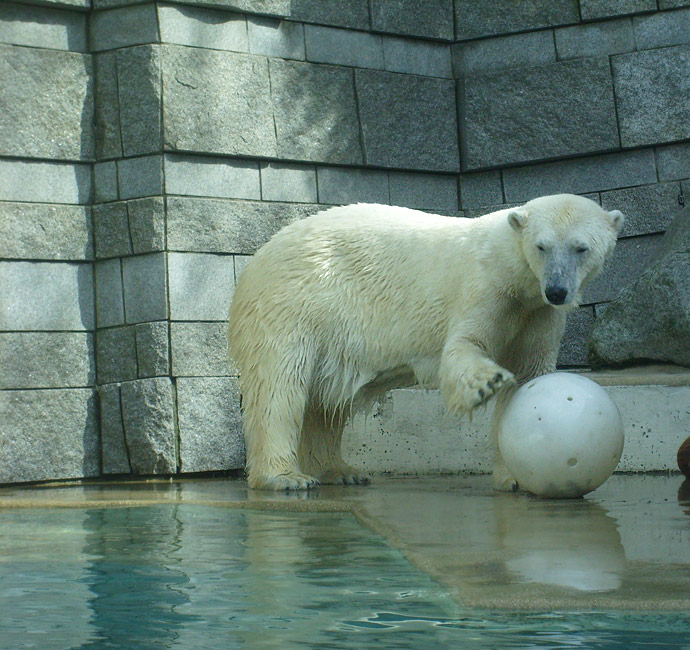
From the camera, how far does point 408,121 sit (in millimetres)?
8188

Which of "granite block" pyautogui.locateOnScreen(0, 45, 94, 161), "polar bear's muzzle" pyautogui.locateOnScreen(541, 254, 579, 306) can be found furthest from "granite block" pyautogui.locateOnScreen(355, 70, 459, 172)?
"polar bear's muzzle" pyautogui.locateOnScreen(541, 254, 579, 306)

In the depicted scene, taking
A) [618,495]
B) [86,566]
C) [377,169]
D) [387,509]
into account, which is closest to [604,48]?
[377,169]

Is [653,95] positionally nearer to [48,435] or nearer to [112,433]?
[112,433]

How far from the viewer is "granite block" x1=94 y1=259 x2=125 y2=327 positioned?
7227mm

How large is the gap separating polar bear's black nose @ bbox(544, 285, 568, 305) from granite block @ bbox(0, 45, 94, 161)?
11.9ft

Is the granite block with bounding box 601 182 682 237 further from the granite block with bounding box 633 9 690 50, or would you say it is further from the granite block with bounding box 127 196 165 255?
the granite block with bounding box 127 196 165 255

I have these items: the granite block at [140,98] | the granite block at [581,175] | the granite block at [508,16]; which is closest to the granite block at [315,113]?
the granite block at [140,98]

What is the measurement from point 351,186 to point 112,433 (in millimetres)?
2401

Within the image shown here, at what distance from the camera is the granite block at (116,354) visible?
713 centimetres

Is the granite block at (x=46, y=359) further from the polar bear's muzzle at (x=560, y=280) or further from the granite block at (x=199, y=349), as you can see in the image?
the polar bear's muzzle at (x=560, y=280)

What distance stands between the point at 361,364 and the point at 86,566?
8.97 feet

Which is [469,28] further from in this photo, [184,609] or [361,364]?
[184,609]

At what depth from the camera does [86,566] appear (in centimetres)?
340

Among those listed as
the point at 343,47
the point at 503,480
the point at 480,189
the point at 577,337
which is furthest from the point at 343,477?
the point at 343,47
